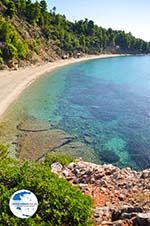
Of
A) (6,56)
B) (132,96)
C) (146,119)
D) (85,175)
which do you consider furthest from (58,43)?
(85,175)

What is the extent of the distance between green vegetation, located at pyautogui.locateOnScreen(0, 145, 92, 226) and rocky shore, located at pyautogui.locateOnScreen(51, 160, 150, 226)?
166 centimetres

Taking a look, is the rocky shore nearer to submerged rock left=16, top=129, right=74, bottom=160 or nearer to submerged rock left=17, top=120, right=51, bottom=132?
submerged rock left=16, top=129, right=74, bottom=160

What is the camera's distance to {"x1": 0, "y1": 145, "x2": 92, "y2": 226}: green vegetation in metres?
12.0

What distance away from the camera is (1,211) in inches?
474

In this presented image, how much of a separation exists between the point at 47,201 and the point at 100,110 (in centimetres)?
4893

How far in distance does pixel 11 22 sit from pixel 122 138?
7731cm

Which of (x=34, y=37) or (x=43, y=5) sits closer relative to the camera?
(x=34, y=37)

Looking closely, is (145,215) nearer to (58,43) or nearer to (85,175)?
(85,175)

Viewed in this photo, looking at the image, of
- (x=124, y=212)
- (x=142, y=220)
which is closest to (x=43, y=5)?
(x=124, y=212)

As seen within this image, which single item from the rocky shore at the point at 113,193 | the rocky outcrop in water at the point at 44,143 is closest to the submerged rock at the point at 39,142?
the rocky outcrop in water at the point at 44,143

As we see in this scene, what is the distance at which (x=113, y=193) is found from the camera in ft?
64.2

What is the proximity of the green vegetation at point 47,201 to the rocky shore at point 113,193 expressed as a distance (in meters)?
1.66

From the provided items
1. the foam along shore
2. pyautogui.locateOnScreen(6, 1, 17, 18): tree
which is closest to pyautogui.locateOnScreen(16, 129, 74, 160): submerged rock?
the foam along shore

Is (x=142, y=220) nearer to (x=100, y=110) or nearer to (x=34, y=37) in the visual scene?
(x=100, y=110)
